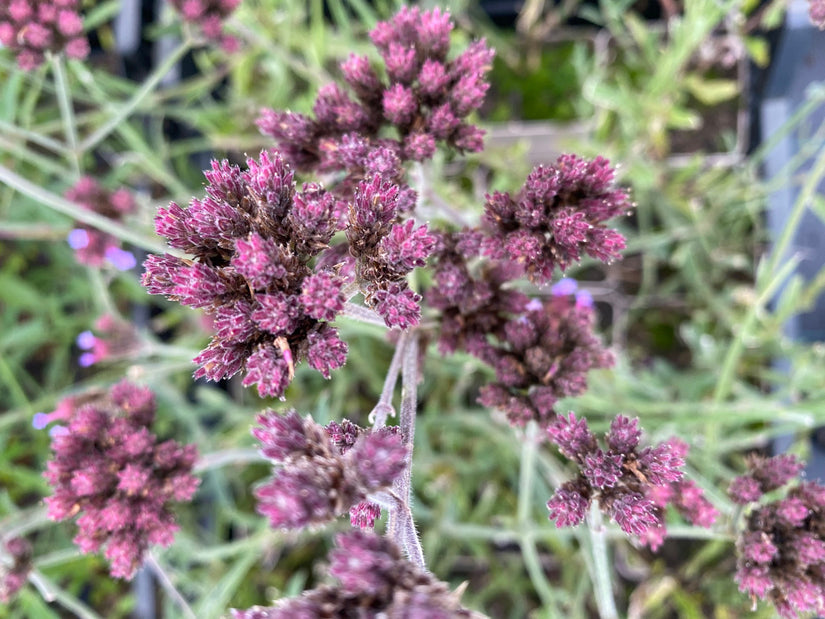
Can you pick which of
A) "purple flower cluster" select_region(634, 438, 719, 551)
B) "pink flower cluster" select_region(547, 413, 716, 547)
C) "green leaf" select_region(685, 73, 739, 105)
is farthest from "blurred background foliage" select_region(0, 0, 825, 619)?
"pink flower cluster" select_region(547, 413, 716, 547)

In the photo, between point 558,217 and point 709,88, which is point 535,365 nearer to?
point 558,217

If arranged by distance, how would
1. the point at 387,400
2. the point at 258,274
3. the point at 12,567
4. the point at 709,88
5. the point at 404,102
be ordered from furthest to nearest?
the point at 709,88 < the point at 12,567 < the point at 404,102 < the point at 387,400 < the point at 258,274

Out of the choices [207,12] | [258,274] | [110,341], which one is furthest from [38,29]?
[258,274]

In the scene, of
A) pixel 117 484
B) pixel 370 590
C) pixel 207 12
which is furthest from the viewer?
pixel 207 12

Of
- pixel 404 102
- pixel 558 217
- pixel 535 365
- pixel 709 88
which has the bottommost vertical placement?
pixel 535 365

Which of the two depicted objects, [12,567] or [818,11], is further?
[12,567]

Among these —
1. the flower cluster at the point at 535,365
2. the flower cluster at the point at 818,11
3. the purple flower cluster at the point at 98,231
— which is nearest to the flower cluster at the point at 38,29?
the purple flower cluster at the point at 98,231
